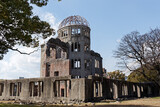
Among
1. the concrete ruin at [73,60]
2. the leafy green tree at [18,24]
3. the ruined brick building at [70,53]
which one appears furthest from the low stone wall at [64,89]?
the ruined brick building at [70,53]

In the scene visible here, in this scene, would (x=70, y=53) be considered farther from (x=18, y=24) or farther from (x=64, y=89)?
(x=18, y=24)

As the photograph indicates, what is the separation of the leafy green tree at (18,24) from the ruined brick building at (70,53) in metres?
15.8

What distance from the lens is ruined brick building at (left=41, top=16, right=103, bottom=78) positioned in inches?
1265

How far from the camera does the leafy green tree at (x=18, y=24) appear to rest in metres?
11.7

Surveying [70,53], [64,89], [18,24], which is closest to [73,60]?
[70,53]

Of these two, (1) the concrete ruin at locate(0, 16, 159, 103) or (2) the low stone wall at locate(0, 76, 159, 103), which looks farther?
(1) the concrete ruin at locate(0, 16, 159, 103)

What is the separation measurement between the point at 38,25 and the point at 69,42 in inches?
782

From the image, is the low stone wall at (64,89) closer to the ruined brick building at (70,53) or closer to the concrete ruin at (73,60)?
the concrete ruin at (73,60)

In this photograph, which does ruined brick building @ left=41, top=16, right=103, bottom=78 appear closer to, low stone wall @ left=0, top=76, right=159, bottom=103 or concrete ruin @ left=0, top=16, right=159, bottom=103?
concrete ruin @ left=0, top=16, right=159, bottom=103

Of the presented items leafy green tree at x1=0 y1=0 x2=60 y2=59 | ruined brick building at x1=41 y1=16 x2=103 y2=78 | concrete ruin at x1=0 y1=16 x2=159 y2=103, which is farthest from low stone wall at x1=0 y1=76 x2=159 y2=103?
ruined brick building at x1=41 y1=16 x2=103 y2=78

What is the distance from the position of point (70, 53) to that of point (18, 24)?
69.3ft

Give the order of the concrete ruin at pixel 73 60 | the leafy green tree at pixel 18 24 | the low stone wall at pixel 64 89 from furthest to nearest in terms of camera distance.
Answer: the concrete ruin at pixel 73 60 < the low stone wall at pixel 64 89 < the leafy green tree at pixel 18 24

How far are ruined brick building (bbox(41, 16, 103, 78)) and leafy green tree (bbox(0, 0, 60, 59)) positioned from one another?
1581cm

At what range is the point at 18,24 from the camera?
13.1 m
